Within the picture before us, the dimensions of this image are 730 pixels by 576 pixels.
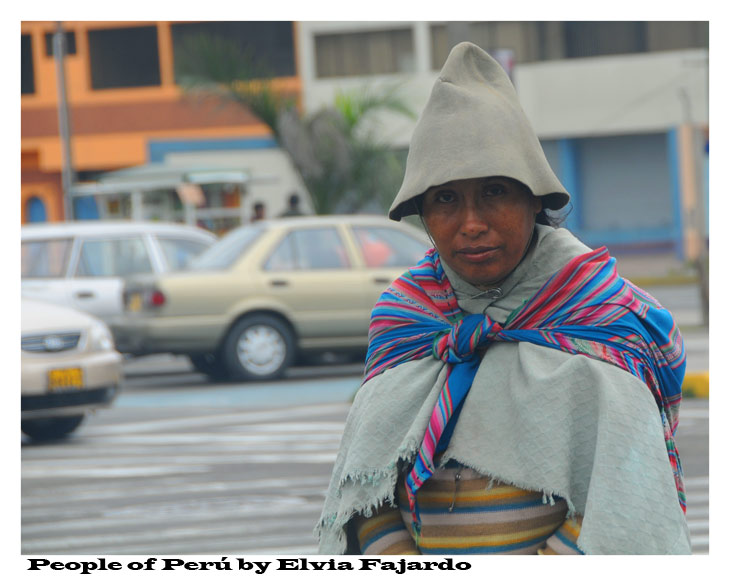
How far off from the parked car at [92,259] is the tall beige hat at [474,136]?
11875 millimetres

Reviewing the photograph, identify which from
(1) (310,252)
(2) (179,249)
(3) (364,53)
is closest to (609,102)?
(3) (364,53)

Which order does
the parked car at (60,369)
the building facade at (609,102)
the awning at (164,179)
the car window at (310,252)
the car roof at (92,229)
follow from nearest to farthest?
1. the parked car at (60,369)
2. the car window at (310,252)
3. the car roof at (92,229)
4. the awning at (164,179)
5. the building facade at (609,102)

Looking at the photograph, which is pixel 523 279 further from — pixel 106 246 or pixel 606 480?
pixel 106 246

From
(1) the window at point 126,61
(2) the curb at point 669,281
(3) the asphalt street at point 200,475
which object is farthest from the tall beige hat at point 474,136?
(1) the window at point 126,61

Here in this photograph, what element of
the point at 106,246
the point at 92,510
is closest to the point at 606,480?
the point at 92,510

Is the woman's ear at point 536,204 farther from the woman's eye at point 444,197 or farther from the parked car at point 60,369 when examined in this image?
the parked car at point 60,369

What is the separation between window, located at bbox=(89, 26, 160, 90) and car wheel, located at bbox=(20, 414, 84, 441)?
83.4 ft

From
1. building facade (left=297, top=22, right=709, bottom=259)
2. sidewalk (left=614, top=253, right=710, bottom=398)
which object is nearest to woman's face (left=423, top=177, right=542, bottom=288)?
sidewalk (left=614, top=253, right=710, bottom=398)

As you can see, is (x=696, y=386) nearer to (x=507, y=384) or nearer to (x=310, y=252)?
(x=310, y=252)

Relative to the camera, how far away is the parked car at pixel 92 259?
556 inches

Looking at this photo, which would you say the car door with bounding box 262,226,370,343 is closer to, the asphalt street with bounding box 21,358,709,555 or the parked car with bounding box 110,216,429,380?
the parked car with bounding box 110,216,429,380

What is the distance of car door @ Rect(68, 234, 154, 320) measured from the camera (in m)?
14.1

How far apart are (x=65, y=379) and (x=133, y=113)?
25794mm

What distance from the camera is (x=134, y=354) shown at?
1339 cm
